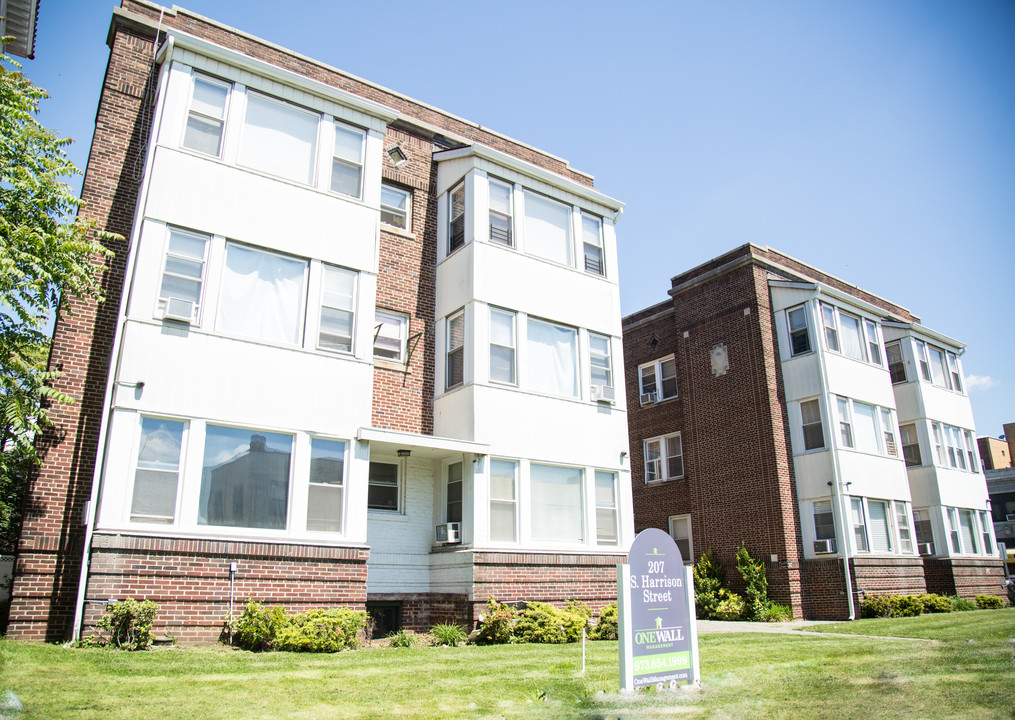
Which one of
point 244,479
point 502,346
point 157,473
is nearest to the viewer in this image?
point 157,473

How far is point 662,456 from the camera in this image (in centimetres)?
2770

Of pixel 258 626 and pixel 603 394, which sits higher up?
pixel 603 394

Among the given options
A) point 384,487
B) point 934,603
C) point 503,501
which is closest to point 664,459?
point 934,603

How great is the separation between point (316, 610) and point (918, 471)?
23.9 meters

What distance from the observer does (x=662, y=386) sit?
93.9ft

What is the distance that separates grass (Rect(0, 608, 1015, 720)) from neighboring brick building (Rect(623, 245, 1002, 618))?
1131cm

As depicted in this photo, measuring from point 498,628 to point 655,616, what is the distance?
19.1 ft

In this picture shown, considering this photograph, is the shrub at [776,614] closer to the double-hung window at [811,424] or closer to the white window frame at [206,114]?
the double-hung window at [811,424]

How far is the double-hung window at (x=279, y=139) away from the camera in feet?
48.3

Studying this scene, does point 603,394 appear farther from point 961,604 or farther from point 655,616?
point 961,604

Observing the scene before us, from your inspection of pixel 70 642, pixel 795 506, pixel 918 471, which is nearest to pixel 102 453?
pixel 70 642

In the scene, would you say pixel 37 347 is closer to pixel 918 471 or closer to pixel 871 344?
pixel 871 344

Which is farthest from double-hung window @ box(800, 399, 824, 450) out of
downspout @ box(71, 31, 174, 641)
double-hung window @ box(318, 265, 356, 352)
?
downspout @ box(71, 31, 174, 641)

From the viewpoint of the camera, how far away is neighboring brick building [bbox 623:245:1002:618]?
22844 millimetres
